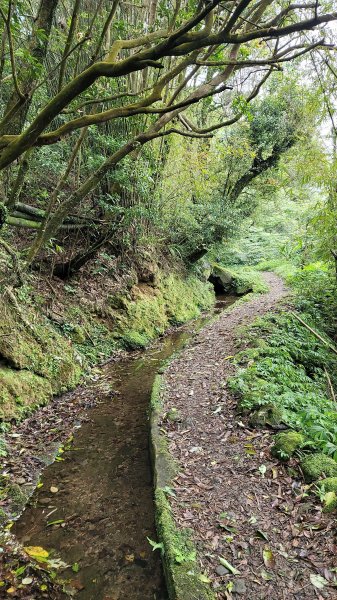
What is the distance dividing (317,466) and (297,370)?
3.11 m

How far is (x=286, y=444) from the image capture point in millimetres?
3949

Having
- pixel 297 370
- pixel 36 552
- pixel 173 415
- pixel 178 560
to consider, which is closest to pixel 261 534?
pixel 178 560

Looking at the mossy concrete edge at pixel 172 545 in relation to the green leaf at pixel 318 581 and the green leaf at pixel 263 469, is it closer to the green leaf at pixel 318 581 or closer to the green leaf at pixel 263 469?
the green leaf at pixel 318 581

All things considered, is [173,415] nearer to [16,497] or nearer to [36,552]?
[16,497]

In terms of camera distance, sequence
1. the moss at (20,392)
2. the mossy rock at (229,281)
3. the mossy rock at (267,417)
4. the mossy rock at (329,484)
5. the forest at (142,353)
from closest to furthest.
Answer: the forest at (142,353)
the mossy rock at (329,484)
the mossy rock at (267,417)
the moss at (20,392)
the mossy rock at (229,281)

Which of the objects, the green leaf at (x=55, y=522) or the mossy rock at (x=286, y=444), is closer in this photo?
the green leaf at (x=55, y=522)

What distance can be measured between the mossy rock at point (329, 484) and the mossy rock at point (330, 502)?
0.07 meters

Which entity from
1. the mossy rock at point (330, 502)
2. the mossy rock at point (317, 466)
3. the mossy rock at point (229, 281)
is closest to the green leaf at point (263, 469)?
the mossy rock at point (317, 466)

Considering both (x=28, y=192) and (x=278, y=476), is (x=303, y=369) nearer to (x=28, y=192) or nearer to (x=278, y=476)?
(x=278, y=476)

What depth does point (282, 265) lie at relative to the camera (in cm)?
2152

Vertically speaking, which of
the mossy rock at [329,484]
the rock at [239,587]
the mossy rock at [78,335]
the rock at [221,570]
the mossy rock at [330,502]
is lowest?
the rock at [239,587]

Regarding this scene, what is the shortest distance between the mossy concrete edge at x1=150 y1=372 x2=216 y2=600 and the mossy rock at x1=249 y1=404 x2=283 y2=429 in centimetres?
116

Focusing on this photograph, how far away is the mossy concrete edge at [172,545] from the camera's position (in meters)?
2.64

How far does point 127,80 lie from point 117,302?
501 centimetres
